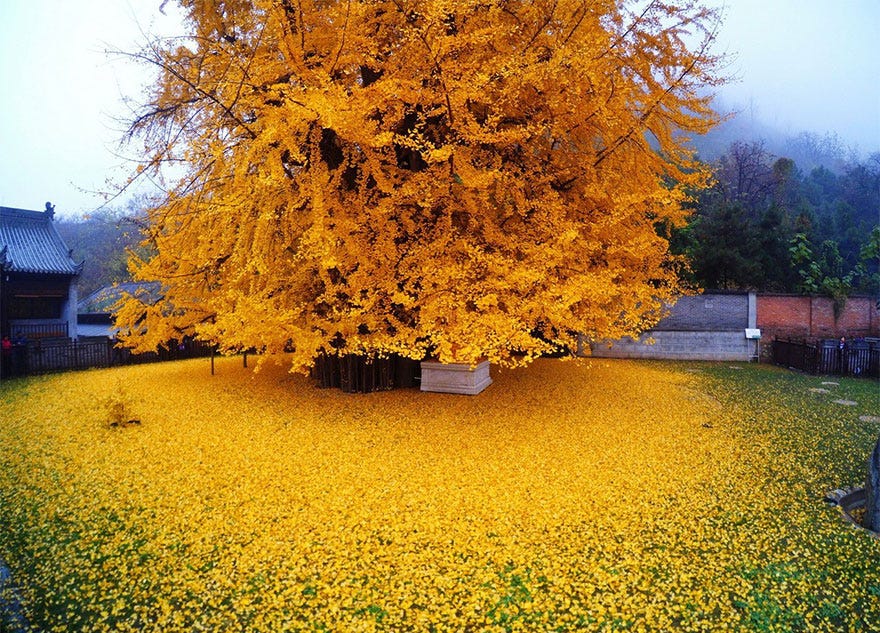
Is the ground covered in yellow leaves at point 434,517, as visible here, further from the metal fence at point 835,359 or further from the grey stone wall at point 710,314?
the grey stone wall at point 710,314

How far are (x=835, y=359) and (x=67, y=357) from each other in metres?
22.8

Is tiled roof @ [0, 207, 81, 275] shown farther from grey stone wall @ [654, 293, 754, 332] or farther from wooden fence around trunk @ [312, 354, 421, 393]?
grey stone wall @ [654, 293, 754, 332]

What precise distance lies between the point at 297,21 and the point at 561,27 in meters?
4.08

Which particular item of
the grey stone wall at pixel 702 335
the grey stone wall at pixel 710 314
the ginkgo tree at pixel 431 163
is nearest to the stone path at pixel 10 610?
the ginkgo tree at pixel 431 163

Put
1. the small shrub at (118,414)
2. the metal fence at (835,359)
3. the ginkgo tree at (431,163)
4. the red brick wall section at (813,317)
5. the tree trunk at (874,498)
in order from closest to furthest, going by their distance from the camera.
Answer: the tree trunk at (874,498) → the ginkgo tree at (431,163) → the small shrub at (118,414) → the metal fence at (835,359) → the red brick wall section at (813,317)

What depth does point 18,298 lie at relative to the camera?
698 inches

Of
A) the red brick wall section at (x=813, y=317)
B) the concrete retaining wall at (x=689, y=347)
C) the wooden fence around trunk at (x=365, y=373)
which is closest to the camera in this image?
the wooden fence around trunk at (x=365, y=373)

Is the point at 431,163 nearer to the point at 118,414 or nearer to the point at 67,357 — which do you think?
the point at 118,414

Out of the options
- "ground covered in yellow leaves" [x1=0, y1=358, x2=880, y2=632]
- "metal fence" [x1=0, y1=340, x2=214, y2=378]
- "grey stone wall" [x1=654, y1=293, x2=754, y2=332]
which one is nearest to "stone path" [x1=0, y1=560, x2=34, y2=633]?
"ground covered in yellow leaves" [x1=0, y1=358, x2=880, y2=632]

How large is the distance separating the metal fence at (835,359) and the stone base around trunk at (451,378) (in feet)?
35.9

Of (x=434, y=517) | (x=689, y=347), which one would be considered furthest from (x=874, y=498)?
(x=689, y=347)

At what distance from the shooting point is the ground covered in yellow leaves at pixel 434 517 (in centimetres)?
373

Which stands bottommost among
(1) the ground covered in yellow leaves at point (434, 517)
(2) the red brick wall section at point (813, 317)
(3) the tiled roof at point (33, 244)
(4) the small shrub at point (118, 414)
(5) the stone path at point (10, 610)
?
(5) the stone path at point (10, 610)

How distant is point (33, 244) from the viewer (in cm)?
1894
